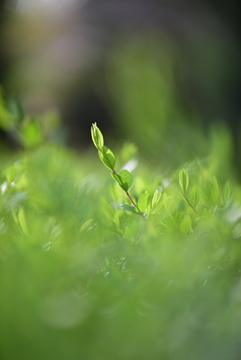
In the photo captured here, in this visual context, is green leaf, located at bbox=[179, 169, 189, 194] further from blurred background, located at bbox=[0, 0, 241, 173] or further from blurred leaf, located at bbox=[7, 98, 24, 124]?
blurred leaf, located at bbox=[7, 98, 24, 124]

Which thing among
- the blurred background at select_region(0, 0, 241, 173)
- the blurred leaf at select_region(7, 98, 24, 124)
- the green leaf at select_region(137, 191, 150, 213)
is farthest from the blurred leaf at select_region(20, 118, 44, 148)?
the green leaf at select_region(137, 191, 150, 213)

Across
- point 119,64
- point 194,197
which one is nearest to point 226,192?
point 194,197

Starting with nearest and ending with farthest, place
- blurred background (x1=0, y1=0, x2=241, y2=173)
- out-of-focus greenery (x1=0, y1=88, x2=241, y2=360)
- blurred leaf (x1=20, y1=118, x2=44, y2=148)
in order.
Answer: out-of-focus greenery (x1=0, y1=88, x2=241, y2=360), blurred background (x1=0, y1=0, x2=241, y2=173), blurred leaf (x1=20, y1=118, x2=44, y2=148)

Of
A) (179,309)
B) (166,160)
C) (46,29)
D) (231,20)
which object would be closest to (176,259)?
(179,309)

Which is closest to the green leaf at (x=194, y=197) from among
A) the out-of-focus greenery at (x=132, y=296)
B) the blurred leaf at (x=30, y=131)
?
the out-of-focus greenery at (x=132, y=296)

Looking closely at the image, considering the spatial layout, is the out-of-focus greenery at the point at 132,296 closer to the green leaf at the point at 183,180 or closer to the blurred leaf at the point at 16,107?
the green leaf at the point at 183,180

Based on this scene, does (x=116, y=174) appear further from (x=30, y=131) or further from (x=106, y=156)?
(x=30, y=131)
